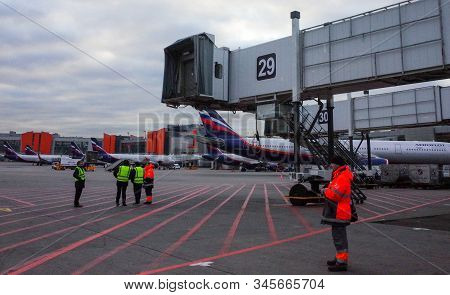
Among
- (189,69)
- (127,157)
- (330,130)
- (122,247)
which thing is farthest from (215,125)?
(127,157)

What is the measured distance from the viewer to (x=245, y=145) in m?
47.5

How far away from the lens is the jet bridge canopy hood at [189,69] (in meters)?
15.5

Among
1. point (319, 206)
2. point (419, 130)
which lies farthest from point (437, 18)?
point (419, 130)

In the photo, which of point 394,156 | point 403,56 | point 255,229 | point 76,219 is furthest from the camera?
point 394,156

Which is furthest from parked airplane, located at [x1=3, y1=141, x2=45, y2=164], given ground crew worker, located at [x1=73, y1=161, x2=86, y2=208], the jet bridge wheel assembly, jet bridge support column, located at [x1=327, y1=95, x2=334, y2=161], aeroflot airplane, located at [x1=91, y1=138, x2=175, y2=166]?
jet bridge support column, located at [x1=327, y1=95, x2=334, y2=161]

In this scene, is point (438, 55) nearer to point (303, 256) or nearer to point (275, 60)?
point (275, 60)

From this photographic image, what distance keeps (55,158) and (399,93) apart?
303ft

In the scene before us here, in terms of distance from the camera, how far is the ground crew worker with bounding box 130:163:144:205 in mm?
15820

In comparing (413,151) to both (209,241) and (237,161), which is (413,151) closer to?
(237,161)

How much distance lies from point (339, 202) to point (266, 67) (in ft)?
34.6

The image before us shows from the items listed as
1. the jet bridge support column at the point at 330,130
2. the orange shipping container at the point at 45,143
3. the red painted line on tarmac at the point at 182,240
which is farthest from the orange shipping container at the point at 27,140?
the red painted line on tarmac at the point at 182,240

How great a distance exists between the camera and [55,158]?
98938mm

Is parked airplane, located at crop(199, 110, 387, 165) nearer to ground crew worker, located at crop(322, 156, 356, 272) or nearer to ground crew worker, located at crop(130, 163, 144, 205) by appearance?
ground crew worker, located at crop(130, 163, 144, 205)

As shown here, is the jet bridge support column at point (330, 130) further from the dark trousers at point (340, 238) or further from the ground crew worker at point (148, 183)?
the dark trousers at point (340, 238)
